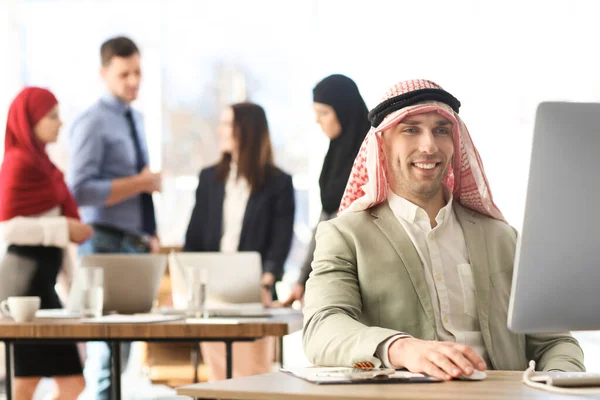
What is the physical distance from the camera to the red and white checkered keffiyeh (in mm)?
2150

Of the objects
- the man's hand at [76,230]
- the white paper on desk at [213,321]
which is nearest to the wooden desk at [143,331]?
the white paper on desk at [213,321]

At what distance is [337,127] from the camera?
3.93 metres

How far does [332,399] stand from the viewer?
137 cm

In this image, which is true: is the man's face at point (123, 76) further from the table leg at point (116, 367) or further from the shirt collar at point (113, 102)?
the table leg at point (116, 367)

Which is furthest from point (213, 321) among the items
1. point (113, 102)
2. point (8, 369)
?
point (113, 102)

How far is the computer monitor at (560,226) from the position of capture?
135 centimetres

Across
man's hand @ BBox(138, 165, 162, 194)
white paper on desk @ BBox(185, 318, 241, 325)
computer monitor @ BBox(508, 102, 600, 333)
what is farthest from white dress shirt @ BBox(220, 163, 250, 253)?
computer monitor @ BBox(508, 102, 600, 333)

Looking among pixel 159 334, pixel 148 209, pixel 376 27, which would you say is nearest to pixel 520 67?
pixel 376 27

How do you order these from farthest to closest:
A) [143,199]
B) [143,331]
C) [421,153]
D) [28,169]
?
[143,199] → [28,169] → [143,331] → [421,153]

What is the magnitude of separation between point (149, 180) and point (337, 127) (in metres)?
1.27

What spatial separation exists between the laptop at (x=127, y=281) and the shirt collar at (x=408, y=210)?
4.67 feet

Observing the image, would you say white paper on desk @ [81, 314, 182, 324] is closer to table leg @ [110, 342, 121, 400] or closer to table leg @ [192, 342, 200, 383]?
table leg @ [110, 342, 121, 400]

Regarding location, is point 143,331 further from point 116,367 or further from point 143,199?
point 143,199

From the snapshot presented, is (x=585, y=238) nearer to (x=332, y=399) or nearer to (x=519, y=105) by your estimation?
(x=332, y=399)
